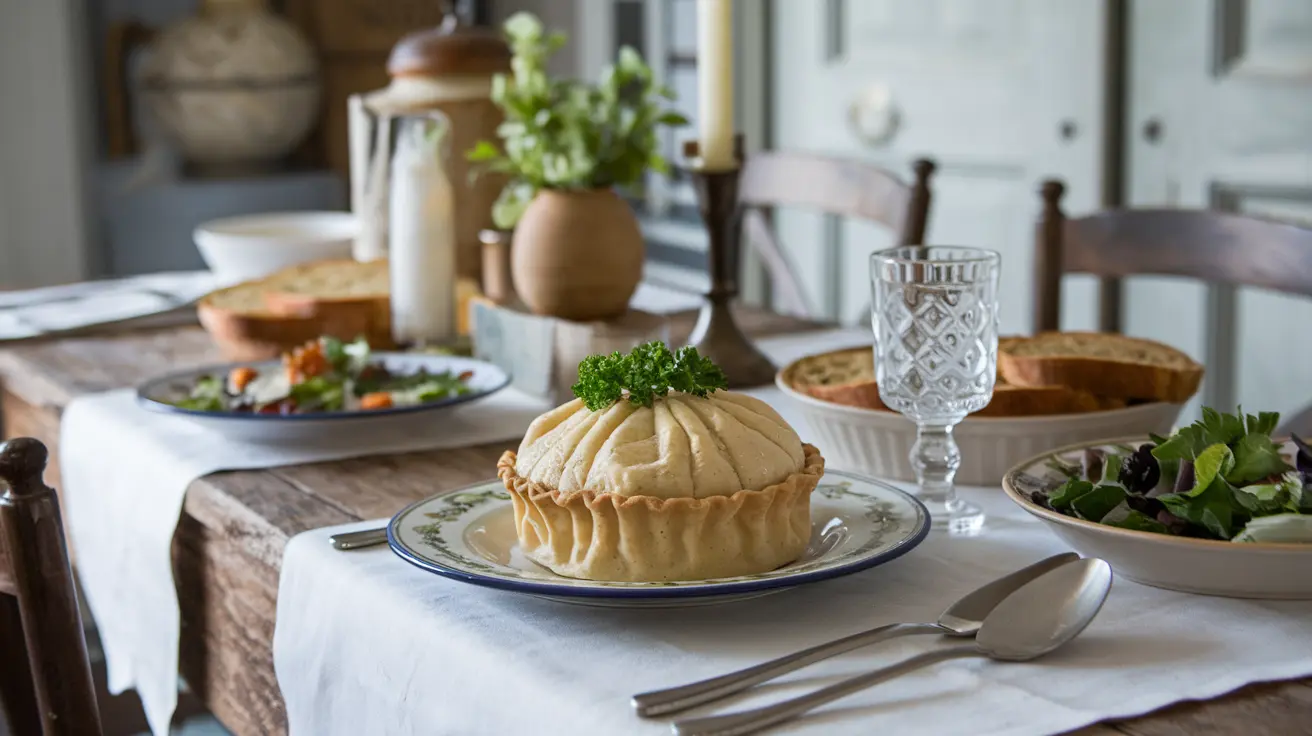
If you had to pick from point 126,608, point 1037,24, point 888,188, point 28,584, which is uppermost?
point 1037,24

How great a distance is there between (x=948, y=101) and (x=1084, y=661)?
2.31 metres

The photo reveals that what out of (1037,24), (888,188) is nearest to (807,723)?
(888,188)

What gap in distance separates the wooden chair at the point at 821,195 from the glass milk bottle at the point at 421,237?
560 mm

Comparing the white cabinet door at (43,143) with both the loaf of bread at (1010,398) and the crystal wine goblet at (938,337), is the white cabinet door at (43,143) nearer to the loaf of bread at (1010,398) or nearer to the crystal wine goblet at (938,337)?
the loaf of bread at (1010,398)

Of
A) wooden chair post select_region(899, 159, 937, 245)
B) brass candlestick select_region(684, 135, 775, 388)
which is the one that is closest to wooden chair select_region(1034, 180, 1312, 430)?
wooden chair post select_region(899, 159, 937, 245)

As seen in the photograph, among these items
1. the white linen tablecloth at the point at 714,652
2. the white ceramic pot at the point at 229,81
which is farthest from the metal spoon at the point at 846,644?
the white ceramic pot at the point at 229,81

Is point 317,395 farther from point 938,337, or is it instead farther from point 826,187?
point 826,187

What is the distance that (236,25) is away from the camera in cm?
360

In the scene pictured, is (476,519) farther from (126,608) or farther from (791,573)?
(126,608)

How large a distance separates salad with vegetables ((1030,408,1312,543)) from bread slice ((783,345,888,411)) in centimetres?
20

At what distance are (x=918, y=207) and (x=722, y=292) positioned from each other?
1.46ft

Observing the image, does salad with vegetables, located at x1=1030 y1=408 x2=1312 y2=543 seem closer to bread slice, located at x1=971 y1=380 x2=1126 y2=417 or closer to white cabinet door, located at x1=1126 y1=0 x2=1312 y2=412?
bread slice, located at x1=971 y1=380 x2=1126 y2=417

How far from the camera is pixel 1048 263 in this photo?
1.63 metres

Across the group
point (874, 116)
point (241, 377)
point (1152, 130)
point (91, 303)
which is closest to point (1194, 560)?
point (241, 377)
